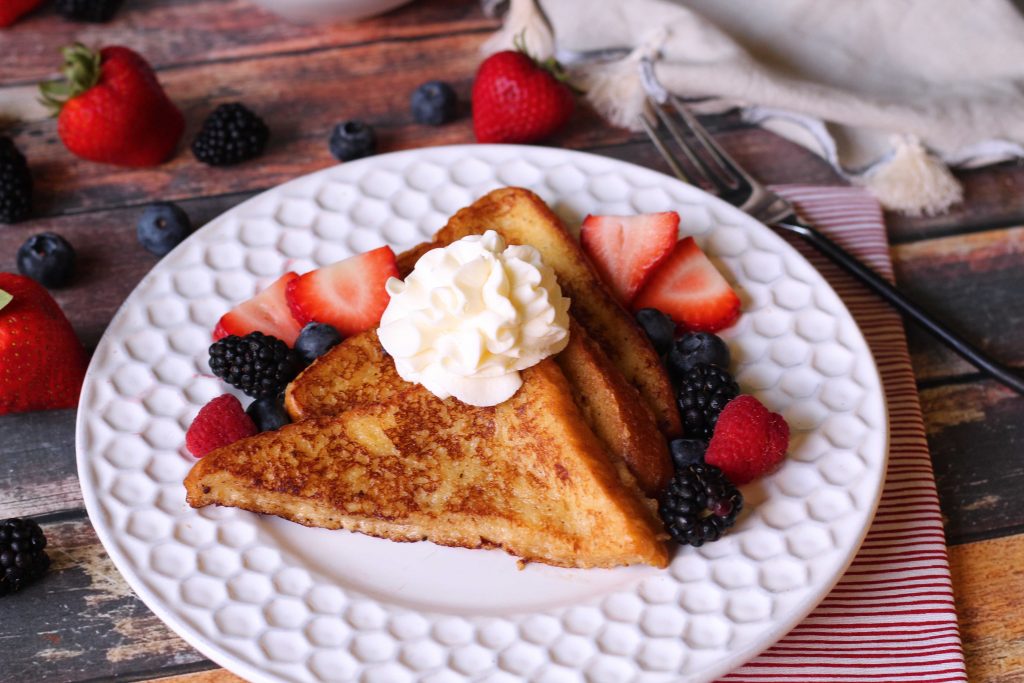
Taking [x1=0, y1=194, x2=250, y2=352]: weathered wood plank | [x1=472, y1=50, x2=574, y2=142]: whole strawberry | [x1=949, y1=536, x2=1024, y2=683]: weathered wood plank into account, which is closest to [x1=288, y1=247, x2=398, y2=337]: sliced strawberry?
[x1=0, y1=194, x2=250, y2=352]: weathered wood plank

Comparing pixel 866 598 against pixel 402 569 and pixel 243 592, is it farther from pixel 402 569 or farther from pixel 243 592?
pixel 243 592

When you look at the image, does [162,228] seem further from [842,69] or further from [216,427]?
[842,69]

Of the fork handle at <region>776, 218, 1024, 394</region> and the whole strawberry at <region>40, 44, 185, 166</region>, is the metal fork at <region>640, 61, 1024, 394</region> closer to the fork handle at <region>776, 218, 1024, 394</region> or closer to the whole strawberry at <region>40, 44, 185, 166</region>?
the fork handle at <region>776, 218, 1024, 394</region>

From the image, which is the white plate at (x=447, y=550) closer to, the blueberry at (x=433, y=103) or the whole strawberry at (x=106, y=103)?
the whole strawberry at (x=106, y=103)

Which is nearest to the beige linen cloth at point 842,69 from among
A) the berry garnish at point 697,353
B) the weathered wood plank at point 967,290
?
the weathered wood plank at point 967,290

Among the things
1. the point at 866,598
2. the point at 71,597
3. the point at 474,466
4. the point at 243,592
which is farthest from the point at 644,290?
the point at 71,597

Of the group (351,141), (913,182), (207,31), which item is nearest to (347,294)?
(351,141)
